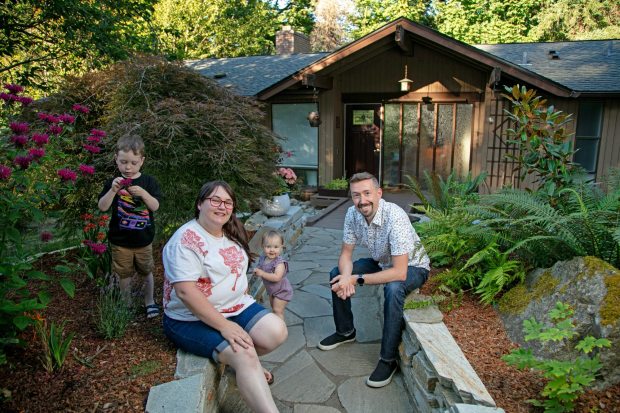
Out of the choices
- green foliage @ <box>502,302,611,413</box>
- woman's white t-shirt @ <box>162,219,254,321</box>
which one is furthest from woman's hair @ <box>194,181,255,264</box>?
green foliage @ <box>502,302,611,413</box>

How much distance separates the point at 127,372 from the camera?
232cm

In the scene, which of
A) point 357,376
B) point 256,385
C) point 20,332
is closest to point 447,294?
point 357,376

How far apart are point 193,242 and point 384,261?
1.56 metres

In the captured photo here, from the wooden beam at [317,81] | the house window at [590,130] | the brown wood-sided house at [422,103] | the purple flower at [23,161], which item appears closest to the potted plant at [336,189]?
the brown wood-sided house at [422,103]

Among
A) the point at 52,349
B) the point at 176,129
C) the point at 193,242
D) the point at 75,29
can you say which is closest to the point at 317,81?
the point at 75,29

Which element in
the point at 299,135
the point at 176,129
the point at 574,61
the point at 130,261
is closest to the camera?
the point at 130,261

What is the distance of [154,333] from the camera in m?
2.79

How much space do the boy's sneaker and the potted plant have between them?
638 centimetres

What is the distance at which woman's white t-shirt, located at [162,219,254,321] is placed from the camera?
233cm

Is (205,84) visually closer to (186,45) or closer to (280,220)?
(280,220)

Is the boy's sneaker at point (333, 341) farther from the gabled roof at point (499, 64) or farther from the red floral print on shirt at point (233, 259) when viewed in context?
the gabled roof at point (499, 64)

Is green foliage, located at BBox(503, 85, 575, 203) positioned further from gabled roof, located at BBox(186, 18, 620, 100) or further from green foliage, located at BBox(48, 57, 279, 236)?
gabled roof, located at BBox(186, 18, 620, 100)

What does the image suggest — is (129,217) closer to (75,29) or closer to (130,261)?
(130,261)

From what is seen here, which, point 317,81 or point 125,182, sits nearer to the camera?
point 125,182
